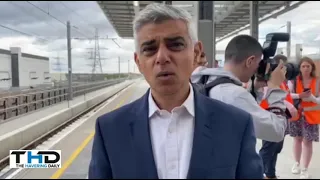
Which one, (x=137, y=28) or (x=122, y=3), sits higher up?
(x=122, y=3)

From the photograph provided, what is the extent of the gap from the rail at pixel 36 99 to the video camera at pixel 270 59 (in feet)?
11.4

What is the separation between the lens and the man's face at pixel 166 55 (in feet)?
2.77

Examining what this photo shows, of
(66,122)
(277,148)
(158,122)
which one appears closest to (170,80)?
(158,122)

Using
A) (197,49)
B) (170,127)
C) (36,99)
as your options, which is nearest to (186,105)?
(170,127)

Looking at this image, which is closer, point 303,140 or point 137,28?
point 137,28

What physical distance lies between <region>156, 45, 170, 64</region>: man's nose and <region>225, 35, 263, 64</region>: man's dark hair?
0.76 meters

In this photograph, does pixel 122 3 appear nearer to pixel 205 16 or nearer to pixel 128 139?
pixel 205 16

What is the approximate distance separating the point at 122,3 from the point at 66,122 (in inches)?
117

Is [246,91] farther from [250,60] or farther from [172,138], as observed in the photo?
[172,138]

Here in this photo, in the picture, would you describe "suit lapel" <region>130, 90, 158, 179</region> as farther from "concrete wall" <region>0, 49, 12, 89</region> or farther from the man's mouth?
"concrete wall" <region>0, 49, 12, 89</region>

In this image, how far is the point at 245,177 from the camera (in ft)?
2.81

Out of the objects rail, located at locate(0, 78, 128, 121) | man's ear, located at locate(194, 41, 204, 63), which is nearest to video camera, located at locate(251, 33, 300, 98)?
man's ear, located at locate(194, 41, 204, 63)

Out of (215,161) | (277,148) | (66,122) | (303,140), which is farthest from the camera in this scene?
(66,122)

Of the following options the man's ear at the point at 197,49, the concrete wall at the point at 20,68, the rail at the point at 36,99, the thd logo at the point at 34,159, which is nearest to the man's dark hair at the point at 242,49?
the man's ear at the point at 197,49
